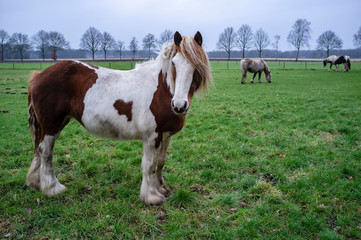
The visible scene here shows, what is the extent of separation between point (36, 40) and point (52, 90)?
81666 mm

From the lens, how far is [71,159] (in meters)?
5.04

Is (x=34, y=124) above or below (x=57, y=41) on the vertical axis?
below

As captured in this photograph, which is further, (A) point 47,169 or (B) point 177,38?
(A) point 47,169

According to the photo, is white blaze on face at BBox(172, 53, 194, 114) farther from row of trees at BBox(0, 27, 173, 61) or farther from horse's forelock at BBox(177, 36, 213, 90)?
row of trees at BBox(0, 27, 173, 61)

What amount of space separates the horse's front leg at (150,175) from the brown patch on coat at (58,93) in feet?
3.95

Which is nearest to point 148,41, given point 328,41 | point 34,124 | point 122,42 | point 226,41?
point 122,42

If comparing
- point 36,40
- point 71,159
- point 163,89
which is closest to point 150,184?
point 163,89

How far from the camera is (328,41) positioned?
6662cm

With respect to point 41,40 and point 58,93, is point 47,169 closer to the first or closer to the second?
point 58,93

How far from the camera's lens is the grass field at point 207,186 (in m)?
2.93

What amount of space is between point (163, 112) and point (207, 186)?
1.69m

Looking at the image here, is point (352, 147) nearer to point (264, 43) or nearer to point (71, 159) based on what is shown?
point (71, 159)

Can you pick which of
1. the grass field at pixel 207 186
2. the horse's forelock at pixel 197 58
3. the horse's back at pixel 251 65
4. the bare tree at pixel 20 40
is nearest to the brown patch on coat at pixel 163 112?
the horse's forelock at pixel 197 58

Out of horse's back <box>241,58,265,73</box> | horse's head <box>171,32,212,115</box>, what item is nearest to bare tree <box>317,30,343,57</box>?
horse's back <box>241,58,265,73</box>
